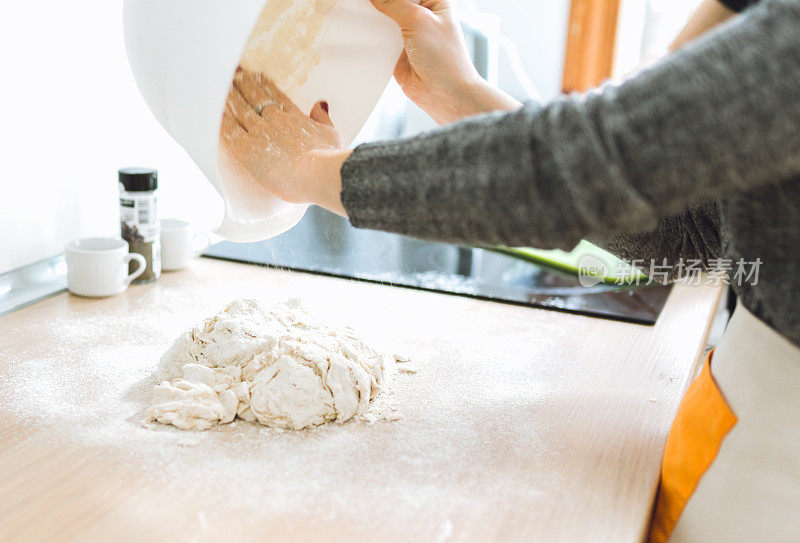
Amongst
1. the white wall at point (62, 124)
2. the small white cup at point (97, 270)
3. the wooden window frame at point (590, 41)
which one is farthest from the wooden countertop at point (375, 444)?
the wooden window frame at point (590, 41)

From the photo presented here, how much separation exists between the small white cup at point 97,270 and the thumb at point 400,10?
57 cm

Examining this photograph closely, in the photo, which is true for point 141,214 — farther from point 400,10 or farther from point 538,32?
point 538,32

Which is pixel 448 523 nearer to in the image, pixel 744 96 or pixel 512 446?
pixel 512 446

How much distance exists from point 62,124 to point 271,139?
0.56 meters

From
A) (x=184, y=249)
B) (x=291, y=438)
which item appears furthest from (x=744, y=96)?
(x=184, y=249)

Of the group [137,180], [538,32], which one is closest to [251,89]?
[137,180]

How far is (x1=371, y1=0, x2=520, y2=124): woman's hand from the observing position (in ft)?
2.88

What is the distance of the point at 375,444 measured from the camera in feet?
2.40

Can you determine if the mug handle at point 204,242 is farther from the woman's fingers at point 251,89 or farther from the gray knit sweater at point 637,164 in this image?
the gray knit sweater at point 637,164

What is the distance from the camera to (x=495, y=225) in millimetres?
534

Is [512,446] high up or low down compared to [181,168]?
down

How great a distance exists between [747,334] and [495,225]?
1.03 feet

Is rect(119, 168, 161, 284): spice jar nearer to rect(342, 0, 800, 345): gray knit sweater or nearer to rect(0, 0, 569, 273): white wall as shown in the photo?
rect(0, 0, 569, 273): white wall

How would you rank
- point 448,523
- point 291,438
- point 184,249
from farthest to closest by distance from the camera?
point 184,249, point 291,438, point 448,523
